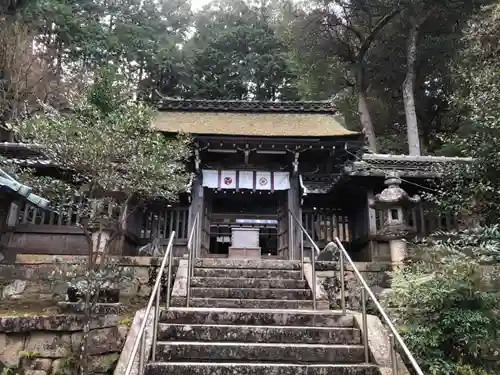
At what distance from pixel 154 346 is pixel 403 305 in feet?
9.91

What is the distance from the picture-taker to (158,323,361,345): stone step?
4.44 meters

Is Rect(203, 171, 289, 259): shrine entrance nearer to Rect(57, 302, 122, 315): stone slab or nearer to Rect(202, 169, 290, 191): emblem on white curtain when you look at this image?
Rect(202, 169, 290, 191): emblem on white curtain

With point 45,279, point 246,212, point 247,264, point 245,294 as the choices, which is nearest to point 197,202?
point 246,212

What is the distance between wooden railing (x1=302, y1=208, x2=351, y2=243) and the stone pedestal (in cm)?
173

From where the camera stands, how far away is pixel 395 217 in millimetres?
7828

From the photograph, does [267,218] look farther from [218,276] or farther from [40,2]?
[40,2]

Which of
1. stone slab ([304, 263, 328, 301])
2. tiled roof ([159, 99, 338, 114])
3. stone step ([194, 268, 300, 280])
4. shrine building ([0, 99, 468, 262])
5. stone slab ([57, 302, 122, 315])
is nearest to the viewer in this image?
stone slab ([57, 302, 122, 315])

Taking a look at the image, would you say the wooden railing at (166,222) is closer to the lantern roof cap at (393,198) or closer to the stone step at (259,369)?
the lantern roof cap at (393,198)

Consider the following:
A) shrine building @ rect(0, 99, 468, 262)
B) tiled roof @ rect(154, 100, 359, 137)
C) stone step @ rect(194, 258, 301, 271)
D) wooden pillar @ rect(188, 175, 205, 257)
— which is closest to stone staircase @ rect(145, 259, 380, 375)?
stone step @ rect(194, 258, 301, 271)

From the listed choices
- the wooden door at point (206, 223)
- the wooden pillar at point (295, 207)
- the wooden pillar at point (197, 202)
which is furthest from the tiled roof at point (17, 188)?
the wooden pillar at point (295, 207)

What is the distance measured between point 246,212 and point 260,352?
7.58 meters

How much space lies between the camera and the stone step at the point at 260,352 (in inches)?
163

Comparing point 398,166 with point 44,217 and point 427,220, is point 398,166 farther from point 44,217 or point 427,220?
point 44,217

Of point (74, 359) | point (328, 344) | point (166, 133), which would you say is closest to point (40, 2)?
point (166, 133)
